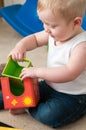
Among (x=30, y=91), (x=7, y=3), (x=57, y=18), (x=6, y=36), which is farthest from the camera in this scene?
(x=7, y=3)

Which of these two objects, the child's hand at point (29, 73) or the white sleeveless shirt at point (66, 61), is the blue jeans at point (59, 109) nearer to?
the white sleeveless shirt at point (66, 61)

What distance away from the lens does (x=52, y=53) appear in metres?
1.00

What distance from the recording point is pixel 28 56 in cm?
142

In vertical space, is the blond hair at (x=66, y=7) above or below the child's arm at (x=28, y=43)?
above

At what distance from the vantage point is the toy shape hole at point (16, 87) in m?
1.03

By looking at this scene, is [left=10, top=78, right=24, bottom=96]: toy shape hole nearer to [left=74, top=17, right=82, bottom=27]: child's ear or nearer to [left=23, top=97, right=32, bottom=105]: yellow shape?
[left=23, top=97, right=32, bottom=105]: yellow shape

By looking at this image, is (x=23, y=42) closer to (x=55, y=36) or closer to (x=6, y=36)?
(x=55, y=36)

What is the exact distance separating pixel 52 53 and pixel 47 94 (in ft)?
0.54

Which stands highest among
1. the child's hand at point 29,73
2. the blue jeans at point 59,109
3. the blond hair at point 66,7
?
the blond hair at point 66,7

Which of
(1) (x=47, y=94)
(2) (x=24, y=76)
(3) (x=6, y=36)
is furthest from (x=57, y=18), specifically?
(3) (x=6, y=36)

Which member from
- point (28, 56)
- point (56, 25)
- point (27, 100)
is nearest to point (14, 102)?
point (27, 100)

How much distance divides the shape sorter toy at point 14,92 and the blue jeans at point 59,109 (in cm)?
4

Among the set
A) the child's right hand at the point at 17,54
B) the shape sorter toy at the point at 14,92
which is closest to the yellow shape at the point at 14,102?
the shape sorter toy at the point at 14,92

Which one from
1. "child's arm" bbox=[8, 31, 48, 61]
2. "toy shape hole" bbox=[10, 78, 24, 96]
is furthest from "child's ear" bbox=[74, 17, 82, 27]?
"toy shape hole" bbox=[10, 78, 24, 96]
